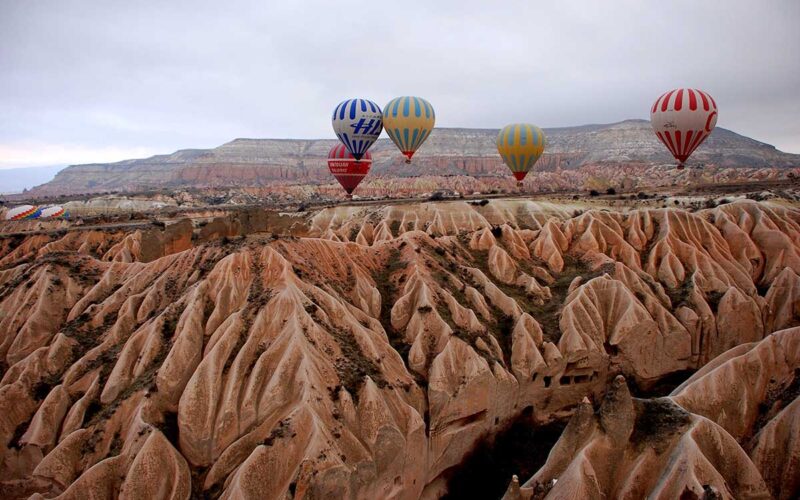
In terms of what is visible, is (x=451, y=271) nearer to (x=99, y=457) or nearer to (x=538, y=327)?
(x=538, y=327)

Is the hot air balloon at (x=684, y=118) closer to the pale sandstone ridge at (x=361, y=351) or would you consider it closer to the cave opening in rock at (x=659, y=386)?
the pale sandstone ridge at (x=361, y=351)

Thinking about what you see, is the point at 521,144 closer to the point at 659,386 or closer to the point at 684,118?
the point at 684,118

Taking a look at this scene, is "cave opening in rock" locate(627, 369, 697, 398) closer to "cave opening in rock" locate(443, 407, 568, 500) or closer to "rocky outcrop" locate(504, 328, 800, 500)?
"cave opening in rock" locate(443, 407, 568, 500)

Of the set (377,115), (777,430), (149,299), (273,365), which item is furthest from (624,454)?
(377,115)

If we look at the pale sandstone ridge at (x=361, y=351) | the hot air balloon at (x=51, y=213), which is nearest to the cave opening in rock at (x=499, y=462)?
the pale sandstone ridge at (x=361, y=351)

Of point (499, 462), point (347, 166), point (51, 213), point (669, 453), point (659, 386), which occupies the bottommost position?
point (499, 462)

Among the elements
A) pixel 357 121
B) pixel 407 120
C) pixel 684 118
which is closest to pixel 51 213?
pixel 357 121

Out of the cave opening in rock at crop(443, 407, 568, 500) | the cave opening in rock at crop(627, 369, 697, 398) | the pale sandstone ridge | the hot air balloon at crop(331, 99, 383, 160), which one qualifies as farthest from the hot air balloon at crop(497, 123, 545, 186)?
the cave opening in rock at crop(443, 407, 568, 500)
